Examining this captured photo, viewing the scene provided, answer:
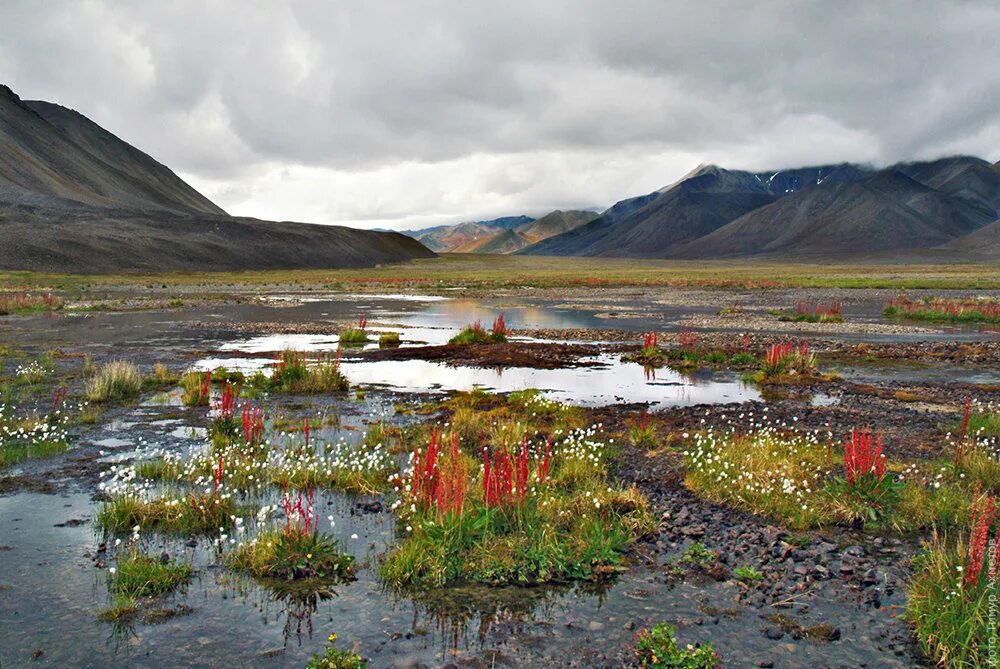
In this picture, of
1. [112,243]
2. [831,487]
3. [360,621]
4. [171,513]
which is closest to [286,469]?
[171,513]

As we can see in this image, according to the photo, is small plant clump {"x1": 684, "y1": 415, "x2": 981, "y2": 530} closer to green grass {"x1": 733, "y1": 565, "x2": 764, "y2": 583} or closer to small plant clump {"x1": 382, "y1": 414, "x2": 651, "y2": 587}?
small plant clump {"x1": 382, "y1": 414, "x2": 651, "y2": 587}

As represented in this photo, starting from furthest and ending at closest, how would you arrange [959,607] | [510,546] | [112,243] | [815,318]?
[112,243] → [815,318] → [510,546] → [959,607]

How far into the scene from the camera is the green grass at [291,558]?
29.1 feet

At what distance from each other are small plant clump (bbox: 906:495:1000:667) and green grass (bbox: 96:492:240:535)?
869 cm

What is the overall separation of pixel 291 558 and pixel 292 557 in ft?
0.06

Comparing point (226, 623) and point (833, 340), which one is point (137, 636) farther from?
point (833, 340)

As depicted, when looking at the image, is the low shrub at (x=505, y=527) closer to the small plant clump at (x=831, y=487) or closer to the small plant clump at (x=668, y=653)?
the small plant clump at (x=831, y=487)

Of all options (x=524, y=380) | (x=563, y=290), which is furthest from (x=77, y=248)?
(x=524, y=380)

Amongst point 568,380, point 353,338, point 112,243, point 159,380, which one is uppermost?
point 112,243

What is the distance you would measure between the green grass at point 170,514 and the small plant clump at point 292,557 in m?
1.29

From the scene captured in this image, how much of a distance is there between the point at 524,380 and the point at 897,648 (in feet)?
58.4

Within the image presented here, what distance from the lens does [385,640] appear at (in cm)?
747

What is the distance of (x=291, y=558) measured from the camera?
897 cm

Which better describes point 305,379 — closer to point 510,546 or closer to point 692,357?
point 510,546
